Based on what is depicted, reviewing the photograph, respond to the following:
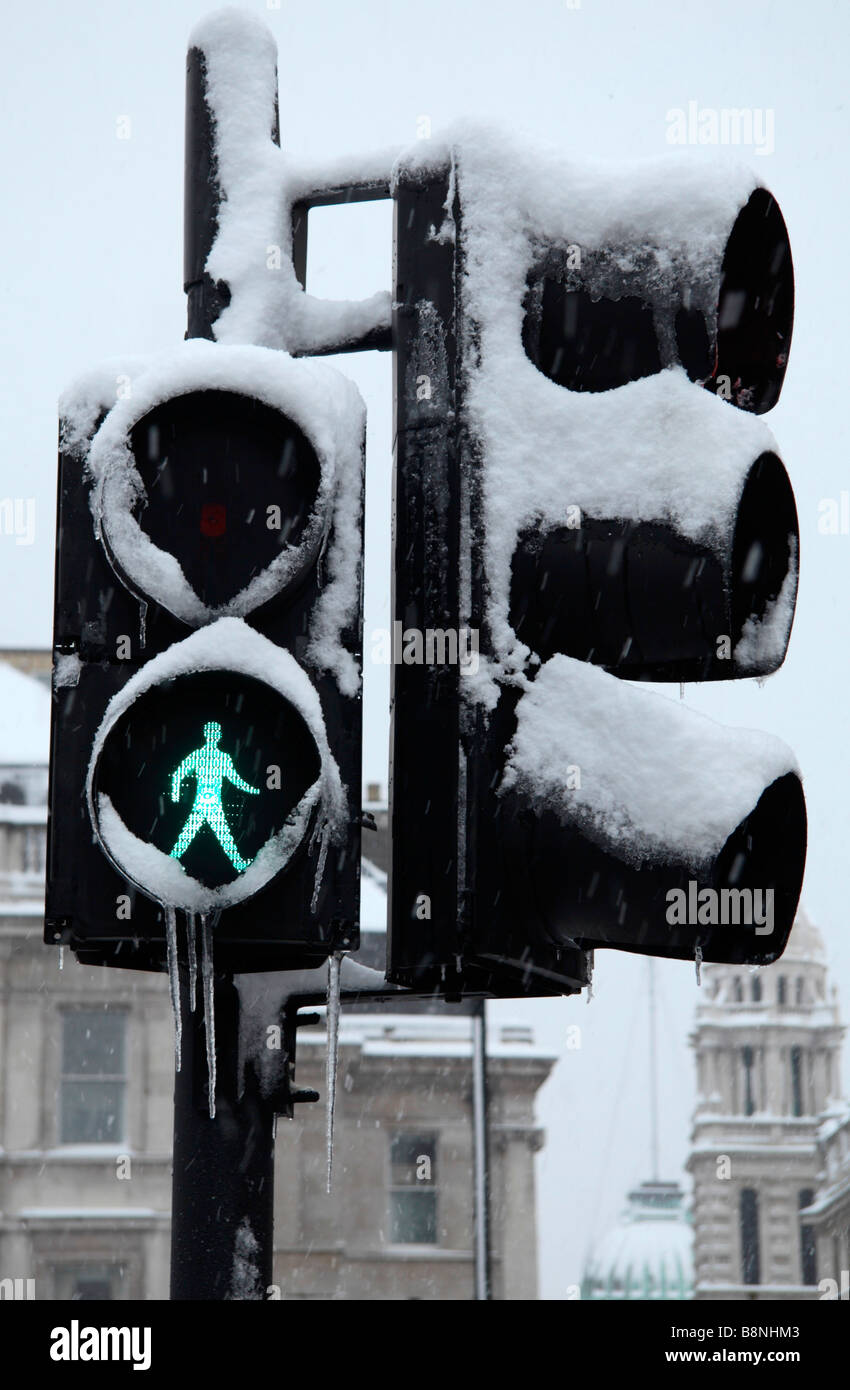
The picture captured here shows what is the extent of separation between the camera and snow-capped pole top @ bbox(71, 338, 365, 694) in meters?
2.63

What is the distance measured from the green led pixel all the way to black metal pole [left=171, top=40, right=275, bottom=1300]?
306 millimetres

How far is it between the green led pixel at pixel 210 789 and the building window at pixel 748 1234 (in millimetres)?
72252

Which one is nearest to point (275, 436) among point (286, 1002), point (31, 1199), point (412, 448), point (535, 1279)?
point (412, 448)

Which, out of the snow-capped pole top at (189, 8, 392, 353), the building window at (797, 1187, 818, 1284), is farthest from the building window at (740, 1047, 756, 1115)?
the snow-capped pole top at (189, 8, 392, 353)

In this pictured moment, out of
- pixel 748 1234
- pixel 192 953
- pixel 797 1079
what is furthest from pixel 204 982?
pixel 797 1079

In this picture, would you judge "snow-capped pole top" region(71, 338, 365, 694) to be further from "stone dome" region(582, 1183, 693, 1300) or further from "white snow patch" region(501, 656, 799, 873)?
"stone dome" region(582, 1183, 693, 1300)

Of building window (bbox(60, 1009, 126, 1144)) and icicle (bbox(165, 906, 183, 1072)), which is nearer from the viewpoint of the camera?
icicle (bbox(165, 906, 183, 1072))

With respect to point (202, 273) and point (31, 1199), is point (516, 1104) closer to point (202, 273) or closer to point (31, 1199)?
point (31, 1199)

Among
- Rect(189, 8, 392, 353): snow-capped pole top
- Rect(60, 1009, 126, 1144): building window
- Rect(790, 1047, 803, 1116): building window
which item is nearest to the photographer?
Rect(189, 8, 392, 353): snow-capped pole top

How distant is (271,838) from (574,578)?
0.63 metres

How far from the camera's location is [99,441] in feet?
8.81

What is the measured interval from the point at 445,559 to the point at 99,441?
54cm

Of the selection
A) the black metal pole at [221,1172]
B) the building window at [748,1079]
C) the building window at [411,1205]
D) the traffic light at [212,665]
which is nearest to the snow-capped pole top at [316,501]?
the traffic light at [212,665]

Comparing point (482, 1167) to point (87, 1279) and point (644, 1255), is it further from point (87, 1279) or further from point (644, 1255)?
point (644, 1255)
